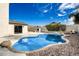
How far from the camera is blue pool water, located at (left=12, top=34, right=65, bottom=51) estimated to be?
1.43m

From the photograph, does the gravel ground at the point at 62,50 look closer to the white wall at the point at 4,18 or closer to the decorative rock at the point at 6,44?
the decorative rock at the point at 6,44

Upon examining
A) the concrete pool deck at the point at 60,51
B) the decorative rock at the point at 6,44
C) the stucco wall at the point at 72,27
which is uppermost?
the stucco wall at the point at 72,27

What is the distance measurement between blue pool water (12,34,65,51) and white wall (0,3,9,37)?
168 millimetres

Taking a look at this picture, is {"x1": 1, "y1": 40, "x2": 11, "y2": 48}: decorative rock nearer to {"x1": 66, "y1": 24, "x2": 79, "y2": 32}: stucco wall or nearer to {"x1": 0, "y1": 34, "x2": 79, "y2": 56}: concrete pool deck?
{"x1": 0, "y1": 34, "x2": 79, "y2": 56}: concrete pool deck

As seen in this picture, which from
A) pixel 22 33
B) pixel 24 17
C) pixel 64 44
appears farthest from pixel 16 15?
pixel 64 44

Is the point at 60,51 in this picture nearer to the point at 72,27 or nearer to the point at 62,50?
the point at 62,50

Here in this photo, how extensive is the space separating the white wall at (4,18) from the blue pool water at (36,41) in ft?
0.55

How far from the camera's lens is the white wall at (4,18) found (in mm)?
1442

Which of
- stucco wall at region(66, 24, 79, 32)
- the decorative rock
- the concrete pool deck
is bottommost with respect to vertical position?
the concrete pool deck

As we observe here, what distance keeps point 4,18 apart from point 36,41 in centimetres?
38

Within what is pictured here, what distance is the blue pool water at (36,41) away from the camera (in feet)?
4.69

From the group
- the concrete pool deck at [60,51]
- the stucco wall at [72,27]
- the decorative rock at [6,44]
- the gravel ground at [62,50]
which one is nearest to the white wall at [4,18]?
the decorative rock at [6,44]

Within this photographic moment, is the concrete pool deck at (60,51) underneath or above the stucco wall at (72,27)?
underneath

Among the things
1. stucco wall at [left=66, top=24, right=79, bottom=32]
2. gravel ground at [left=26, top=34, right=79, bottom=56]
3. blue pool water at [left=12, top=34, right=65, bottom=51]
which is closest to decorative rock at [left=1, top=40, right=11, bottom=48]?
blue pool water at [left=12, top=34, right=65, bottom=51]
